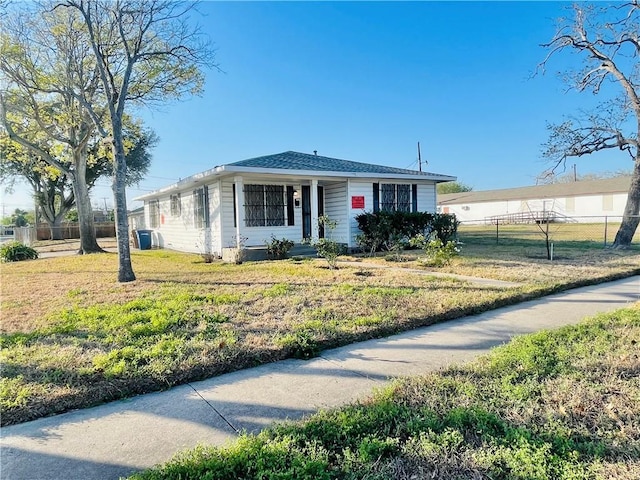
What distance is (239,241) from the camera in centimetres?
1110

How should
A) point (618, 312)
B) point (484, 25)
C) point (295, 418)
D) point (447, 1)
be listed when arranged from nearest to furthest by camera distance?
point (295, 418) < point (618, 312) < point (447, 1) < point (484, 25)

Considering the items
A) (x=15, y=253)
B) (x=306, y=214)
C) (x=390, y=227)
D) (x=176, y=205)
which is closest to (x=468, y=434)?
(x=390, y=227)

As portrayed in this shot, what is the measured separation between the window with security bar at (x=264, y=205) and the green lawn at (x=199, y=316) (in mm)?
3226

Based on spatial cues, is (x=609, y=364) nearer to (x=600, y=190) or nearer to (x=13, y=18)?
(x=13, y=18)

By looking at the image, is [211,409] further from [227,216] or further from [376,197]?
[376,197]

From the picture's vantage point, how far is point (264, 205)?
12383 mm

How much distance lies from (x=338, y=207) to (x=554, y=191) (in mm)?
34215

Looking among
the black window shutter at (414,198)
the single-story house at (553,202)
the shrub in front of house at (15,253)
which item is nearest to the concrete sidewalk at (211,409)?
the black window shutter at (414,198)

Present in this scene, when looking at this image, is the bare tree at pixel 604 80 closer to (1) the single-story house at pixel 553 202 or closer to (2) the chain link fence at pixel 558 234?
(2) the chain link fence at pixel 558 234

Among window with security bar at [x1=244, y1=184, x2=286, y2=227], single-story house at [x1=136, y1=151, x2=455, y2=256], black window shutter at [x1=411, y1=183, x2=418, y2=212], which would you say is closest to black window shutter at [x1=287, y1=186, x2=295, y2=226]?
single-story house at [x1=136, y1=151, x2=455, y2=256]

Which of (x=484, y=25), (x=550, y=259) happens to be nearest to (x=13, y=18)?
(x=484, y=25)

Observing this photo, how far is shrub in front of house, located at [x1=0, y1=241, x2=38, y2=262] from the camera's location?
45.9ft

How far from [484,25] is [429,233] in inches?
267

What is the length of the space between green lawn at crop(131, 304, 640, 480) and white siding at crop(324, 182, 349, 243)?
10.0 meters
